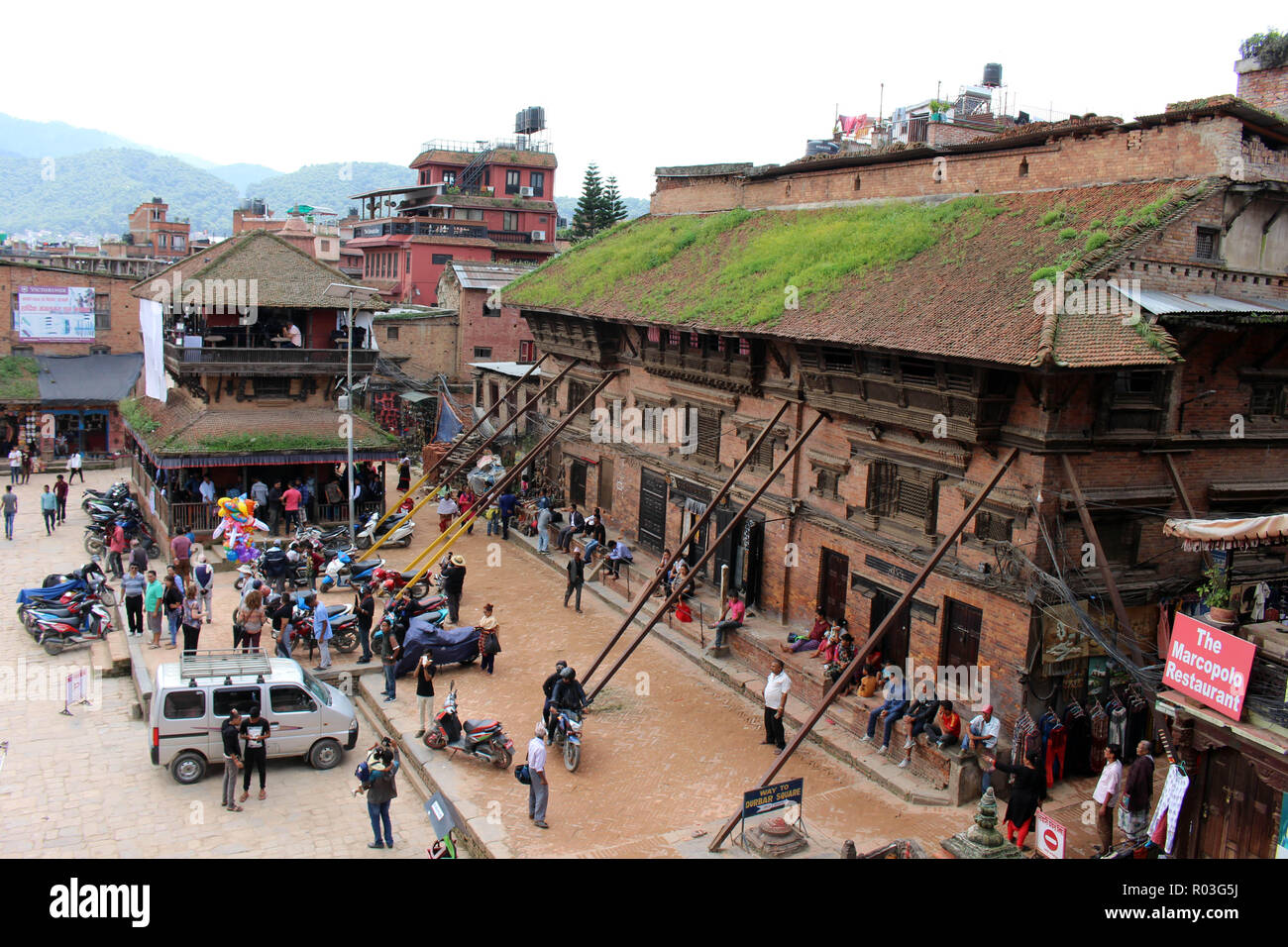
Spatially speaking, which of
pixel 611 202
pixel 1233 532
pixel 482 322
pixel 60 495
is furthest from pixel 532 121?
pixel 1233 532

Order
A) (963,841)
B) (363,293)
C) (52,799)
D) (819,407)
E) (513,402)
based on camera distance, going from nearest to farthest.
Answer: (963,841), (52,799), (819,407), (363,293), (513,402)

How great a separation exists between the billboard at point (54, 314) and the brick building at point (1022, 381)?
37294mm

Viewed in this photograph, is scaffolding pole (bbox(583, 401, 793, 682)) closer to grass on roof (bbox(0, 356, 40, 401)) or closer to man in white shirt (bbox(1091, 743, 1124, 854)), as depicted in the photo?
man in white shirt (bbox(1091, 743, 1124, 854))

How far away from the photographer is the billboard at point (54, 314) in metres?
47.8

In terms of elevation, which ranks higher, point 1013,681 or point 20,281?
point 20,281

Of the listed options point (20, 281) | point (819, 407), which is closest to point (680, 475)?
point (819, 407)

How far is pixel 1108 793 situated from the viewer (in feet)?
49.4

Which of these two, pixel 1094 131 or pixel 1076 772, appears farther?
pixel 1094 131

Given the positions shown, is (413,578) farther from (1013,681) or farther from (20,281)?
Result: (20,281)

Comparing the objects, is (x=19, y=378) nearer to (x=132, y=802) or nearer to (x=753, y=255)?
(x=132, y=802)

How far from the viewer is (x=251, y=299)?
3253cm

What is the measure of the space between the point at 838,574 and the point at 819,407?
147 inches

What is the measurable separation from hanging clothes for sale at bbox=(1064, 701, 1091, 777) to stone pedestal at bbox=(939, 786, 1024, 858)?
3.99 metres

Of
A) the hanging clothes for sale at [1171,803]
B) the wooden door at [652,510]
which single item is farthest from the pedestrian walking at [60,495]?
the hanging clothes for sale at [1171,803]
